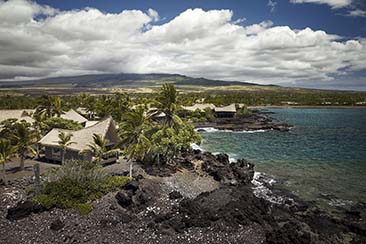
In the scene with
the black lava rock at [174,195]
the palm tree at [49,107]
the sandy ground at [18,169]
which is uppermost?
the palm tree at [49,107]

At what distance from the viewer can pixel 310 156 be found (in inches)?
2018

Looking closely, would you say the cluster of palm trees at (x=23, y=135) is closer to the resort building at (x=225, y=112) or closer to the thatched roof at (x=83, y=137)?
the thatched roof at (x=83, y=137)

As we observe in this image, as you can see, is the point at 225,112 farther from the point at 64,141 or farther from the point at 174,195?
the point at 174,195

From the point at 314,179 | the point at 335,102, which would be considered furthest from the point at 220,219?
the point at 335,102

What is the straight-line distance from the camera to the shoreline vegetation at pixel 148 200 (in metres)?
22.7

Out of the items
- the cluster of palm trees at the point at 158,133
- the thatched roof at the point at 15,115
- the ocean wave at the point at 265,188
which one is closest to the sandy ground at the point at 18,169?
the cluster of palm trees at the point at 158,133

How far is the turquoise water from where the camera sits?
34.3 m

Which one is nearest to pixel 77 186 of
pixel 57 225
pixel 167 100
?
pixel 57 225

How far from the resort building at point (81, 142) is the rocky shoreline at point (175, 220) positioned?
8111 mm

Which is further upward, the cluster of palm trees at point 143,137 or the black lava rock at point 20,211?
the cluster of palm trees at point 143,137

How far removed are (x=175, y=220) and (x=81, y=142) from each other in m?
19.0

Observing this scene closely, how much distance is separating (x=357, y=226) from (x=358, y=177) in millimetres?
16773

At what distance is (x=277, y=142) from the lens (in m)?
64.3

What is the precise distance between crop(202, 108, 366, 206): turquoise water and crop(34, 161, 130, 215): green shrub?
2080cm
